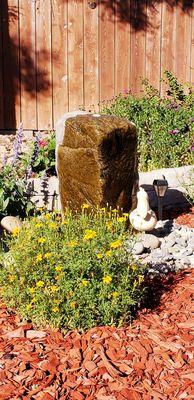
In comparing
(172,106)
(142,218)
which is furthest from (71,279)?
(172,106)

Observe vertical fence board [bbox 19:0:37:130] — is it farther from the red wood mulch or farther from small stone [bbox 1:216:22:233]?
the red wood mulch

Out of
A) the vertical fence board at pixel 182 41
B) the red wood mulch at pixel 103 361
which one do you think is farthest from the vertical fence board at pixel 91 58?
the red wood mulch at pixel 103 361

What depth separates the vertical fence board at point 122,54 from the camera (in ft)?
33.3

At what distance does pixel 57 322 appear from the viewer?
4230 mm

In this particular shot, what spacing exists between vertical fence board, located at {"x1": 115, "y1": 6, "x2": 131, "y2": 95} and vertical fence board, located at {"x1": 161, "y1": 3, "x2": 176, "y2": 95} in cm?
60

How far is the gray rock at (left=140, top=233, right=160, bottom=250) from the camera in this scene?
5.94 m

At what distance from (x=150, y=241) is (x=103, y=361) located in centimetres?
223

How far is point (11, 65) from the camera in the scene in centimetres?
989

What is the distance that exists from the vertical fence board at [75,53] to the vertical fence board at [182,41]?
1.63 meters

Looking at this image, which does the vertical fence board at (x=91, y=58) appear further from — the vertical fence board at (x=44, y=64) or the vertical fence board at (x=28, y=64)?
the vertical fence board at (x=28, y=64)

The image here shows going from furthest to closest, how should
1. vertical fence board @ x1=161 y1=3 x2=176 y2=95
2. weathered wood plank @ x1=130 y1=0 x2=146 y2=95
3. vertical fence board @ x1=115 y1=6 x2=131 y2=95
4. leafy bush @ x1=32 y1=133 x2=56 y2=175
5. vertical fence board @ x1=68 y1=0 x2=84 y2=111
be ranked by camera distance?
vertical fence board @ x1=161 y1=3 x2=176 y2=95 < weathered wood plank @ x1=130 y1=0 x2=146 y2=95 < vertical fence board @ x1=115 y1=6 x2=131 y2=95 < vertical fence board @ x1=68 y1=0 x2=84 y2=111 < leafy bush @ x1=32 y1=133 x2=56 y2=175

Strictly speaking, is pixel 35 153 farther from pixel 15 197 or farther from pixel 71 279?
pixel 71 279

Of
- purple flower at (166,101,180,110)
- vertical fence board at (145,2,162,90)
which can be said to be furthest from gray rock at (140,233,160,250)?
vertical fence board at (145,2,162,90)

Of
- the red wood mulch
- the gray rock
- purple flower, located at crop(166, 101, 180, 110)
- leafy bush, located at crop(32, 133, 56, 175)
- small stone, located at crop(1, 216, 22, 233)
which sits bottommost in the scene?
the red wood mulch
